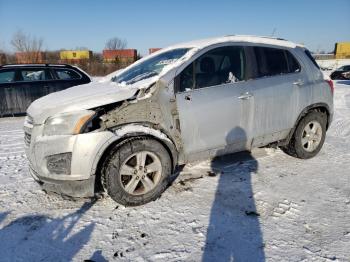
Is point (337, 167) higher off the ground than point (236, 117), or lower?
lower

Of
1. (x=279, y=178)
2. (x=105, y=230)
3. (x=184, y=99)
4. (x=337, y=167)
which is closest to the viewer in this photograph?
(x=105, y=230)

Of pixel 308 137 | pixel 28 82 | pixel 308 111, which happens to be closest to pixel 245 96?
pixel 308 111

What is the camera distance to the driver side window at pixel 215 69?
10.9ft

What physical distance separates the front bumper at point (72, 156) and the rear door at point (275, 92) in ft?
6.49

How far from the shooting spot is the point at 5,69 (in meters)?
8.06

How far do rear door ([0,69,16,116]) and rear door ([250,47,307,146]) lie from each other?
23.3ft

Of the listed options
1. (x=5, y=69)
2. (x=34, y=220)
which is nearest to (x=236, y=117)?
(x=34, y=220)

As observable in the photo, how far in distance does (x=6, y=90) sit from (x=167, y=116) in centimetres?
674

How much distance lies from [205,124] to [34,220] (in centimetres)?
212

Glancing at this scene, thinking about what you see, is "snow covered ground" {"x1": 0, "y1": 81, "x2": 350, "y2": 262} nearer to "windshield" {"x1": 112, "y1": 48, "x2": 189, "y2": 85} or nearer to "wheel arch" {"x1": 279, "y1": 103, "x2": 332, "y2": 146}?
"wheel arch" {"x1": 279, "y1": 103, "x2": 332, "y2": 146}

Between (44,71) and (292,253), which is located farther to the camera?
(44,71)

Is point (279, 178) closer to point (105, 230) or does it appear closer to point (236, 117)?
point (236, 117)

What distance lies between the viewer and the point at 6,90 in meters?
7.99

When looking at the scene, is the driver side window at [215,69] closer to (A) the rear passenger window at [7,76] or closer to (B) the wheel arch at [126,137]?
(B) the wheel arch at [126,137]
